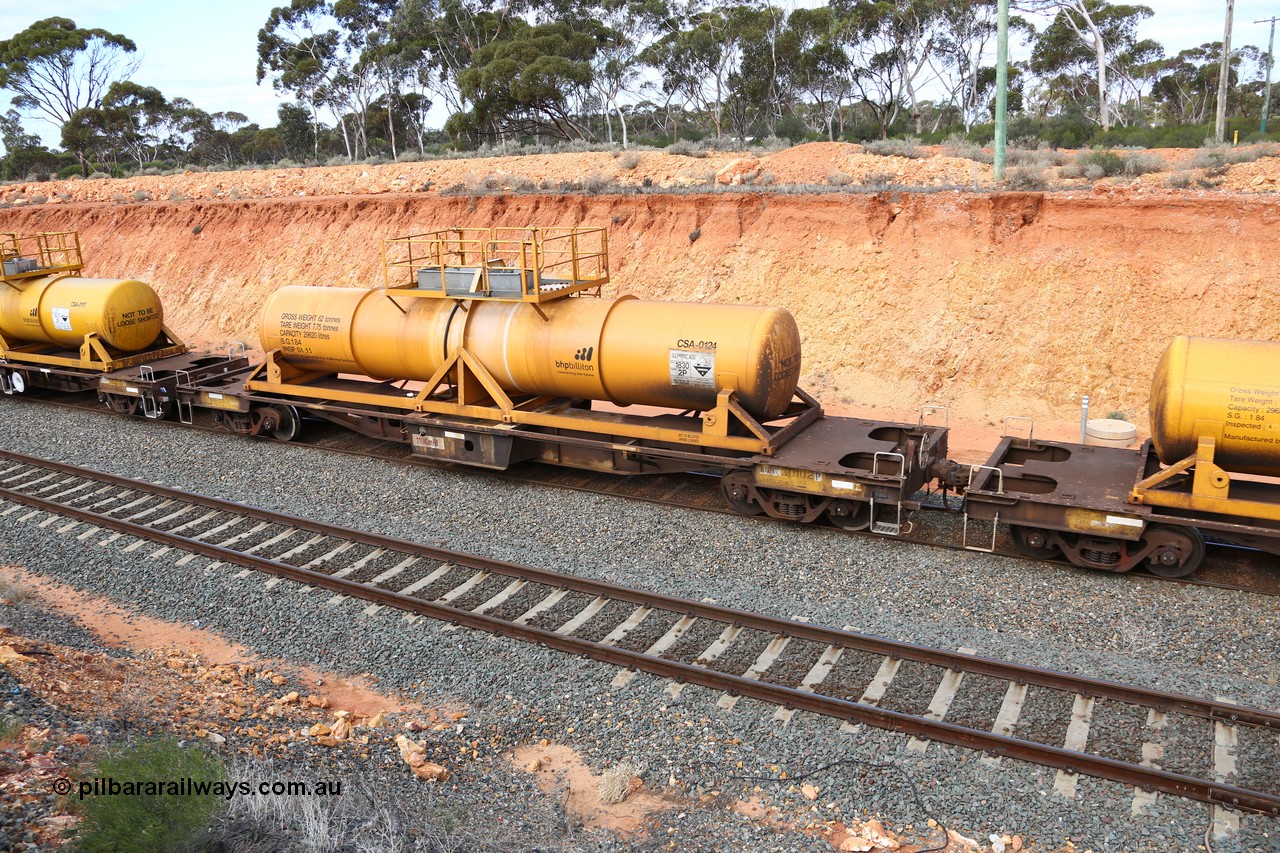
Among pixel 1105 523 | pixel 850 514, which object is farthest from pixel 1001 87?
pixel 1105 523

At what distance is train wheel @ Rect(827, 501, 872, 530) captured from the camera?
11.2 m

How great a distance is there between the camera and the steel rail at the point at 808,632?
7.40m

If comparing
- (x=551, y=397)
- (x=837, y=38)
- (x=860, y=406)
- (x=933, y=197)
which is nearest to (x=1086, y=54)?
(x=837, y=38)

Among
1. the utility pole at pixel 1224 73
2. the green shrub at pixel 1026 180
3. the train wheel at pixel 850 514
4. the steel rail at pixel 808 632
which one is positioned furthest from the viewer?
the utility pole at pixel 1224 73

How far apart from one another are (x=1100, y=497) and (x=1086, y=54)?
42.9 meters

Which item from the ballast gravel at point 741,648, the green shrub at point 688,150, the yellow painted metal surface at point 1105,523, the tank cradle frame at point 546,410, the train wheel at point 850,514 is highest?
the green shrub at point 688,150

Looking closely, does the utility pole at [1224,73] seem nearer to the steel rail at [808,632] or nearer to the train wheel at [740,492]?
the train wheel at [740,492]

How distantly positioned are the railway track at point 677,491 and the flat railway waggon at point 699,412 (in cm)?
26

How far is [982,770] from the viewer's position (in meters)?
6.82

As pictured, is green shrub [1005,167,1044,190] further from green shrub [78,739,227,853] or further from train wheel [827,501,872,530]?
green shrub [78,739,227,853]

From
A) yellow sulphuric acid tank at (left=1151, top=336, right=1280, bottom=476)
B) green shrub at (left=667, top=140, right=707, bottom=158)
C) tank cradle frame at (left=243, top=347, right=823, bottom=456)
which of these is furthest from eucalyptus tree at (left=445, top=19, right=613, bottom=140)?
yellow sulphuric acid tank at (left=1151, top=336, right=1280, bottom=476)

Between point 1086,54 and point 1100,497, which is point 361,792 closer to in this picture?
point 1100,497

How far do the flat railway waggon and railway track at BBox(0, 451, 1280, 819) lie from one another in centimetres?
257

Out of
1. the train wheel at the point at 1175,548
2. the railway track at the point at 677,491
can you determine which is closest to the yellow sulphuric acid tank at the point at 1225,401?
the train wheel at the point at 1175,548
